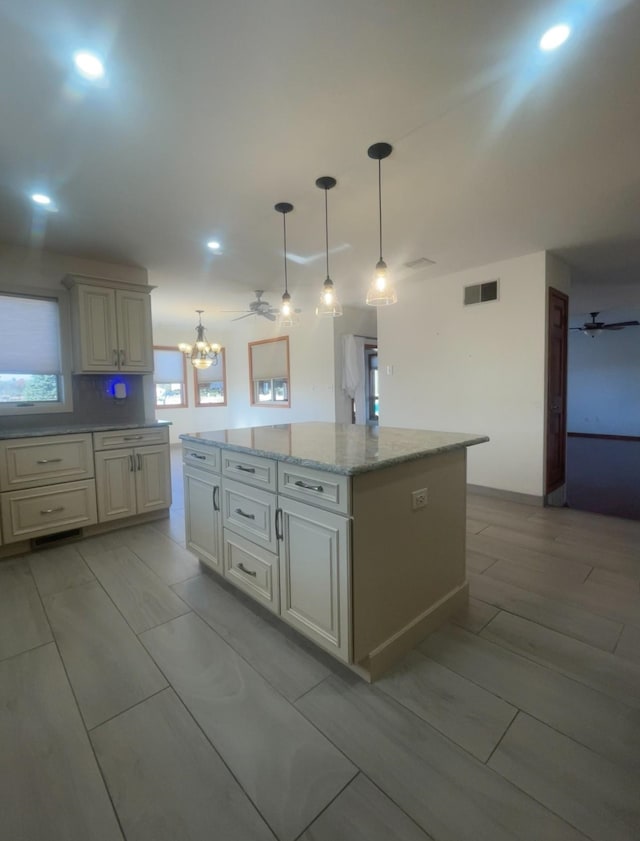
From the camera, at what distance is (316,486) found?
1634mm

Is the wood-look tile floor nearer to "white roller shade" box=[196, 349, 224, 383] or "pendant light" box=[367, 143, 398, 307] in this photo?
"pendant light" box=[367, 143, 398, 307]

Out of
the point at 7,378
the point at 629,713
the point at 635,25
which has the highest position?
the point at 635,25

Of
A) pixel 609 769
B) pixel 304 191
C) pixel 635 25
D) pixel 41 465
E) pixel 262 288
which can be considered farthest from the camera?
pixel 262 288

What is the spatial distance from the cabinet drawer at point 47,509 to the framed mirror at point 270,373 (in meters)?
4.29

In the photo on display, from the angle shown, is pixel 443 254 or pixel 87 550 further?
pixel 443 254

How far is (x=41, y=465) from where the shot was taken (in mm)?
2998

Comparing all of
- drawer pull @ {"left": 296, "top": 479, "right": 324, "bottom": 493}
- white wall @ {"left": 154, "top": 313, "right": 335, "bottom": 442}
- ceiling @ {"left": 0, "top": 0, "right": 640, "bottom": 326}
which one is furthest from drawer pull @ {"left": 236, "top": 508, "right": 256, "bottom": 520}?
white wall @ {"left": 154, "top": 313, "right": 335, "bottom": 442}

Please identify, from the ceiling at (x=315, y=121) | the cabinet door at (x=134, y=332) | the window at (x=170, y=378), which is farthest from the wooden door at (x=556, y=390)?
the window at (x=170, y=378)

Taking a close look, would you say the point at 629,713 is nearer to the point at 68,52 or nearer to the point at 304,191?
the point at 304,191

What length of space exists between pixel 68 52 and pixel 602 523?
15.6ft

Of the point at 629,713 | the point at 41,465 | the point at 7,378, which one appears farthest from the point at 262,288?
the point at 629,713

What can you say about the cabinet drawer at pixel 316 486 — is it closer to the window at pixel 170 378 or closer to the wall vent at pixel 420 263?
the wall vent at pixel 420 263

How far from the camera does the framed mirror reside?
718cm

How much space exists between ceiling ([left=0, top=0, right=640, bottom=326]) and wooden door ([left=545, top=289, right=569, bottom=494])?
2.66 feet
